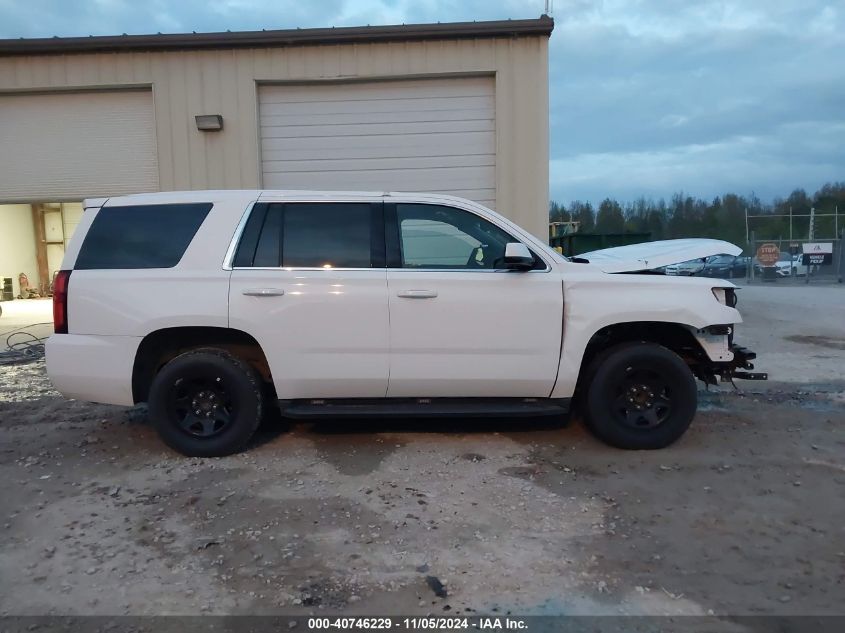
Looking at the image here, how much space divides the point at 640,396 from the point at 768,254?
26.1m

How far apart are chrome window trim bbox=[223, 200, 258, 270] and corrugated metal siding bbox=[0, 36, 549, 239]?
5390mm

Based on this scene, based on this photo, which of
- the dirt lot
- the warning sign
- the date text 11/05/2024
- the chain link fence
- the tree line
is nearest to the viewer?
the date text 11/05/2024

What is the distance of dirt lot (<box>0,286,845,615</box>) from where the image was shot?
3113 mm

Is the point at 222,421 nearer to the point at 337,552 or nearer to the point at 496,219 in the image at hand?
the point at 337,552

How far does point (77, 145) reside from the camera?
10320 mm

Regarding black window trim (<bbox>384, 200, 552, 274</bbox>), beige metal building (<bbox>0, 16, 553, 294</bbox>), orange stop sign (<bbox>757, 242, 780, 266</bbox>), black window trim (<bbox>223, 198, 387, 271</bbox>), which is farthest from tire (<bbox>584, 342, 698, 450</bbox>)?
orange stop sign (<bbox>757, 242, 780, 266</bbox>)

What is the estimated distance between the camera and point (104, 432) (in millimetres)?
5707

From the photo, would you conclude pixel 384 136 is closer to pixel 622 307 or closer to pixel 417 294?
pixel 417 294

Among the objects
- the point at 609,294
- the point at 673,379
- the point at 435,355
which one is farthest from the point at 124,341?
the point at 673,379

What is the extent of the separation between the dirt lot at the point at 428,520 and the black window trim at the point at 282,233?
1.41m

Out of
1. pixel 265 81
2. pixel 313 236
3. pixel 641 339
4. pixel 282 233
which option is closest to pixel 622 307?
pixel 641 339

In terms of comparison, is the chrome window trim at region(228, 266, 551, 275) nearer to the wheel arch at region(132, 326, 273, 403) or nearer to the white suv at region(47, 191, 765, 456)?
the white suv at region(47, 191, 765, 456)

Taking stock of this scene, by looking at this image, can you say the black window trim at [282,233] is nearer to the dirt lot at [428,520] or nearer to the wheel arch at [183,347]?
the wheel arch at [183,347]

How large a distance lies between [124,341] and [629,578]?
3718mm
